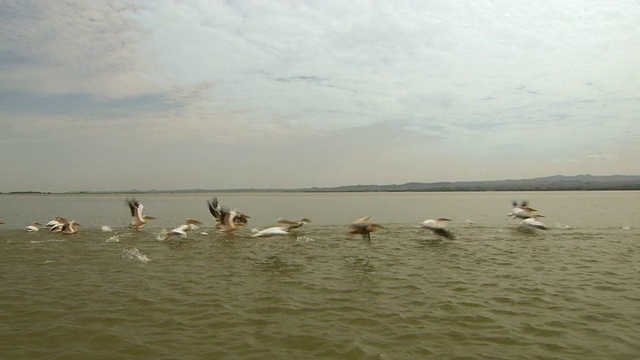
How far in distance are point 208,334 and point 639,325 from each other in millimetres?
6629

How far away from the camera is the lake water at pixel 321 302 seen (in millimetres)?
5328

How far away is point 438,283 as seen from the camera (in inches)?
346

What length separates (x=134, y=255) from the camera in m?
12.3

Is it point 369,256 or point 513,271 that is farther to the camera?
point 369,256

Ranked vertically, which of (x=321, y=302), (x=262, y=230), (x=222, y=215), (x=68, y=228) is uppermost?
(x=222, y=215)

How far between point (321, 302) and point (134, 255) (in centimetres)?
758

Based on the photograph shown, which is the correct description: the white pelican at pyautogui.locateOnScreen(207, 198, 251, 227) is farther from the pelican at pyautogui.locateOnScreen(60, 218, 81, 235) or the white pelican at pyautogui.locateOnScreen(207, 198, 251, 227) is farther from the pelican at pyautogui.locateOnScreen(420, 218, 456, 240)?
the pelican at pyautogui.locateOnScreen(420, 218, 456, 240)

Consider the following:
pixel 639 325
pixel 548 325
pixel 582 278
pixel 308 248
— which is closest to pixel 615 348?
pixel 548 325

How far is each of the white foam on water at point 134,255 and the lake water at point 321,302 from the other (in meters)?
0.08

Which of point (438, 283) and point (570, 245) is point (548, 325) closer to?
point (438, 283)

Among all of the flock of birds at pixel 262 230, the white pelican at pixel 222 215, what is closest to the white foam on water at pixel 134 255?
the flock of birds at pixel 262 230

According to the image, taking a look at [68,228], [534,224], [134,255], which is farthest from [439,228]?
[68,228]

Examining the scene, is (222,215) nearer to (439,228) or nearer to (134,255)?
(134,255)

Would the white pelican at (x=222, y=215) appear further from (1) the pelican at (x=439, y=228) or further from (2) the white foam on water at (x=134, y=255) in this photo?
(1) the pelican at (x=439, y=228)
